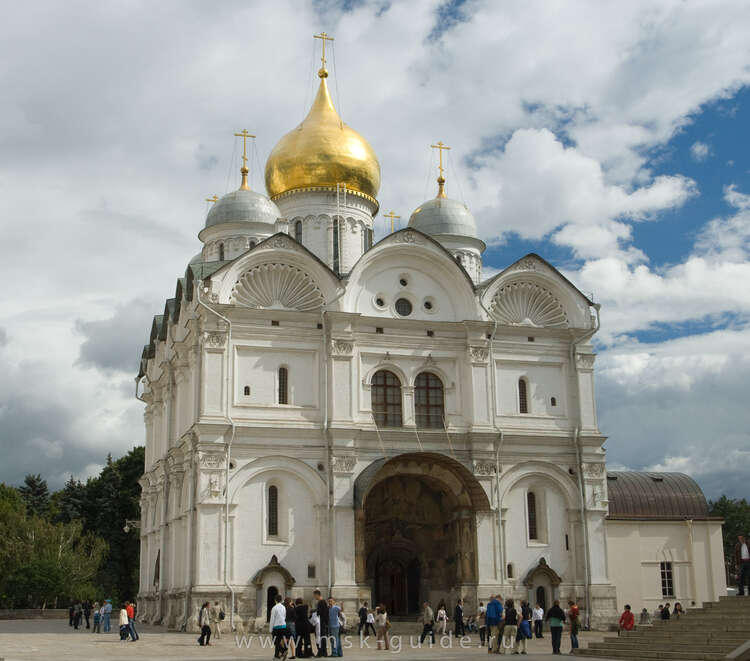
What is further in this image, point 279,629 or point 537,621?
point 537,621

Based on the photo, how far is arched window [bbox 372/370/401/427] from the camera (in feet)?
104

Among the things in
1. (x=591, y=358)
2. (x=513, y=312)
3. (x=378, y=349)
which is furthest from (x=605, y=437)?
A: (x=378, y=349)

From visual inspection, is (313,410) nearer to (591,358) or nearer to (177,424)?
(177,424)

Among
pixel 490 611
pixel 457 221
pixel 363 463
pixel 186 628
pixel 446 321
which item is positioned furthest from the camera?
pixel 457 221

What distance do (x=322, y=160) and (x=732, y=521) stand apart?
40.5 m

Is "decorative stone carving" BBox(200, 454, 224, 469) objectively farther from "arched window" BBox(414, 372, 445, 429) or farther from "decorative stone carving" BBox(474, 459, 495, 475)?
"decorative stone carving" BBox(474, 459, 495, 475)

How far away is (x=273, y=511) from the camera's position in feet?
99.1

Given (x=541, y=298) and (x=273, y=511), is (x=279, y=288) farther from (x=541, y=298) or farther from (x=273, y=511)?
(x=541, y=298)

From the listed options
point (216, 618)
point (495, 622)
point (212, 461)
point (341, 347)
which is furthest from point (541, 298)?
point (495, 622)

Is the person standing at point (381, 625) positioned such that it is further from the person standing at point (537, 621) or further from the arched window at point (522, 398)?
the arched window at point (522, 398)

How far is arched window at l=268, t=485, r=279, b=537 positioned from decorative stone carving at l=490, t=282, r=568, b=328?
9586mm

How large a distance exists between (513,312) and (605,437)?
200 inches

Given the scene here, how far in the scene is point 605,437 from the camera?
1312 inches

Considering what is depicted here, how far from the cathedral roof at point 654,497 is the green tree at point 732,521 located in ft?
89.2
